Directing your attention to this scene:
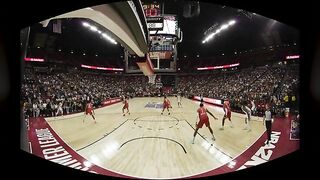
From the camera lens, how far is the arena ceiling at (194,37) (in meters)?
7.96

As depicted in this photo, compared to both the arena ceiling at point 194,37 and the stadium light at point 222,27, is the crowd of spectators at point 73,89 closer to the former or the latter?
the arena ceiling at point 194,37

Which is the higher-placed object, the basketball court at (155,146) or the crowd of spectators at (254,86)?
the crowd of spectators at (254,86)

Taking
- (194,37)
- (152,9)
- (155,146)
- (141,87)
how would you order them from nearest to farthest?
1. (155,146)
2. (152,9)
3. (194,37)
4. (141,87)

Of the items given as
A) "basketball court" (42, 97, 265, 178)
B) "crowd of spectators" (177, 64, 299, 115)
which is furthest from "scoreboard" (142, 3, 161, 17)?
"crowd of spectators" (177, 64, 299, 115)

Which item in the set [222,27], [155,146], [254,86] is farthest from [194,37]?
[155,146]

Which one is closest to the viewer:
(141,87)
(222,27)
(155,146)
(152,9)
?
(155,146)

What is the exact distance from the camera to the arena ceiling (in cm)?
796

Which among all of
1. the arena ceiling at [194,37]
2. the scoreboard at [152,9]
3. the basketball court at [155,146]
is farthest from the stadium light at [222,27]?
the basketball court at [155,146]

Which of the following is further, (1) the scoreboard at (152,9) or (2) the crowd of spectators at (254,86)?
(1) the scoreboard at (152,9)

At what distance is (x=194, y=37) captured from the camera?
10750 millimetres

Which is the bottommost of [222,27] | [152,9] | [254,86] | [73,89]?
[73,89]

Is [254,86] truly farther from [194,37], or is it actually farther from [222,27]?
[194,37]

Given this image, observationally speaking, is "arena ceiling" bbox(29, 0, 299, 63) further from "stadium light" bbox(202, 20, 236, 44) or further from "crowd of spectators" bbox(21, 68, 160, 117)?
"crowd of spectators" bbox(21, 68, 160, 117)
